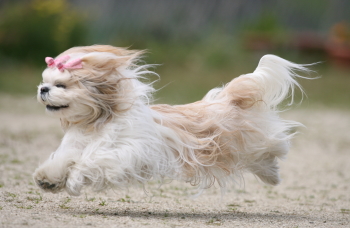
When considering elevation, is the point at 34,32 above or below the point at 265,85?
above

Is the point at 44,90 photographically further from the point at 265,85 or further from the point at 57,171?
the point at 265,85

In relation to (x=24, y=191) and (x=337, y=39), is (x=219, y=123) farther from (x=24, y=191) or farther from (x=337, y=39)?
(x=337, y=39)

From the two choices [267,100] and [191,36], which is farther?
[191,36]

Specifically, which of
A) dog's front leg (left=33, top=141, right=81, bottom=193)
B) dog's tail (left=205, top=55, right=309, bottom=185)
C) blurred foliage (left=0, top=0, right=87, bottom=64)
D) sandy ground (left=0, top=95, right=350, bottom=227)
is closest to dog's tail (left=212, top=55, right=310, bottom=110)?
dog's tail (left=205, top=55, right=309, bottom=185)

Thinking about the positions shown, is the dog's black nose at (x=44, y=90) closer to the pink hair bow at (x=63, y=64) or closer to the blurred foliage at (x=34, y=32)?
the pink hair bow at (x=63, y=64)

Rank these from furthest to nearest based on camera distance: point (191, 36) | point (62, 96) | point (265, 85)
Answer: point (191, 36) < point (265, 85) < point (62, 96)

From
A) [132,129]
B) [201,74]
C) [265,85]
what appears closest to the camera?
[132,129]

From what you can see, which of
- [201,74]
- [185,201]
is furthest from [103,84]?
[201,74]

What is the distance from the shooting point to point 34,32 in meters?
17.7

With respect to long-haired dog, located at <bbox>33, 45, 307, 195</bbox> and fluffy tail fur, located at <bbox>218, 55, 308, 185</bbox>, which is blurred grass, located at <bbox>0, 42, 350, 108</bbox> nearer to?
fluffy tail fur, located at <bbox>218, 55, 308, 185</bbox>

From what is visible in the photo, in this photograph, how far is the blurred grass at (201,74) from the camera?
48.1 feet

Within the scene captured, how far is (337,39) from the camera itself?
20.1m

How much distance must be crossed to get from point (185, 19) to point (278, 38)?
343 centimetres

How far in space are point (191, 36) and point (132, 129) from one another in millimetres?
15973
